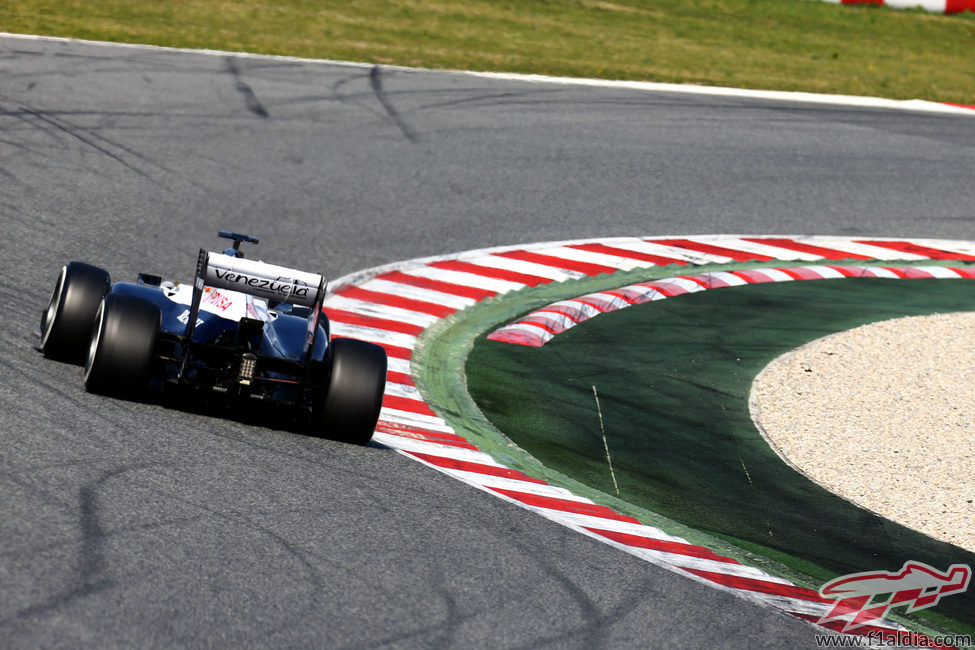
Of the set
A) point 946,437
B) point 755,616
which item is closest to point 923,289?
point 946,437

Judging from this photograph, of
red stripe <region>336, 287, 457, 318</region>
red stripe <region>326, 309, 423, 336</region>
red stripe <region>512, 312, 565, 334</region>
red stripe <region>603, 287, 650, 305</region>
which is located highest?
red stripe <region>603, 287, 650, 305</region>

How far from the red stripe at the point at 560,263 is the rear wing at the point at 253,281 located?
5782mm

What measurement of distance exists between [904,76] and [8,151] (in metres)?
16.1

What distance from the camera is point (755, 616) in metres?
6.06

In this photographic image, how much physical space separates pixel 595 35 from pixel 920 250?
381 inches

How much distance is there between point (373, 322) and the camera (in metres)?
10.8

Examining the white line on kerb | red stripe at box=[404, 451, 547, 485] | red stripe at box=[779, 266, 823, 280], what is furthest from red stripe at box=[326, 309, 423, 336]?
red stripe at box=[779, 266, 823, 280]

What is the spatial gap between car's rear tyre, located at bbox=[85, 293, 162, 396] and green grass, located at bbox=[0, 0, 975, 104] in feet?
38.6

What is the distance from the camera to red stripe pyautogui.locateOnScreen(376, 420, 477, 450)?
8219 millimetres

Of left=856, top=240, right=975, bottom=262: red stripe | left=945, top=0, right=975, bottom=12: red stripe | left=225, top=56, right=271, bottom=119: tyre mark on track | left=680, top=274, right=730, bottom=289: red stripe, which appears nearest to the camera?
left=680, top=274, right=730, bottom=289: red stripe

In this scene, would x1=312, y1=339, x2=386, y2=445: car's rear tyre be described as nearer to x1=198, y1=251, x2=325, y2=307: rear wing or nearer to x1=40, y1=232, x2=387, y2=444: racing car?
x1=40, y1=232, x2=387, y2=444: racing car

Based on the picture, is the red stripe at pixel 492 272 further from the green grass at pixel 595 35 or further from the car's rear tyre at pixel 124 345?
the green grass at pixel 595 35

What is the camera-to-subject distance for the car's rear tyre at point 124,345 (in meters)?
7.00

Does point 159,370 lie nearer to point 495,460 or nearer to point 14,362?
point 14,362
